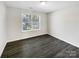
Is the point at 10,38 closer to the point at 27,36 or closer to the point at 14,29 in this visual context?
the point at 14,29

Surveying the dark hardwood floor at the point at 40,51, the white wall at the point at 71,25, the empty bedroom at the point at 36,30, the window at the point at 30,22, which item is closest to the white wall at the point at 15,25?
the empty bedroom at the point at 36,30

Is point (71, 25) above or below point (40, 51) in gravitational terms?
above

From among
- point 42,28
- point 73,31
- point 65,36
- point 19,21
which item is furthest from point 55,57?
point 42,28

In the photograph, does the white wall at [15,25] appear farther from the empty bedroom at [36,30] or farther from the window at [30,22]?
the window at [30,22]

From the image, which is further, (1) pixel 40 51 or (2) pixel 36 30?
(2) pixel 36 30

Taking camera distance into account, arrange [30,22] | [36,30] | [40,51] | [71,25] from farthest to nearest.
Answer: [36,30] → [30,22] → [71,25] → [40,51]

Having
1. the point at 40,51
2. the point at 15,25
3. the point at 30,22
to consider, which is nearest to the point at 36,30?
the point at 30,22

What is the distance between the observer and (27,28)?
549cm

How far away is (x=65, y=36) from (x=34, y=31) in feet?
8.34

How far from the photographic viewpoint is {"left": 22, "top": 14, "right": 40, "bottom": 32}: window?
5288 millimetres

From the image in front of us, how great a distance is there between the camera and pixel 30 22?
5.70 meters

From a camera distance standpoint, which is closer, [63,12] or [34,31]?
[63,12]

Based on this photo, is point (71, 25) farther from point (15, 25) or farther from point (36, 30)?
point (15, 25)

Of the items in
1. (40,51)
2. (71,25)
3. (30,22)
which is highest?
(30,22)
